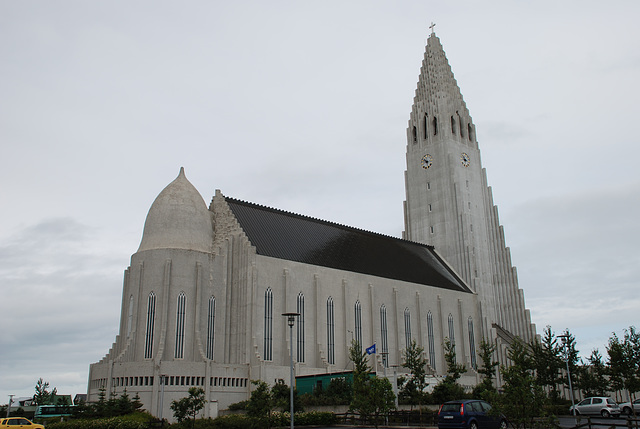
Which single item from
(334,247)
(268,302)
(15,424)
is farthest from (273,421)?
(334,247)

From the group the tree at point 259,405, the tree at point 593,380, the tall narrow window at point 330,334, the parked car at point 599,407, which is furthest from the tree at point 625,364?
the tree at point 259,405

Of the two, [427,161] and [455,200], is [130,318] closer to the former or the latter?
[455,200]

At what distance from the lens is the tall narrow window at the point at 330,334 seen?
54.7 meters

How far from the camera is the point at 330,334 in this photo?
5534cm

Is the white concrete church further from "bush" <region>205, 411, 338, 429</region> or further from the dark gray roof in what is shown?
"bush" <region>205, 411, 338, 429</region>

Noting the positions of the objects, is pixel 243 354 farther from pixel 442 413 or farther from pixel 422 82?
pixel 422 82

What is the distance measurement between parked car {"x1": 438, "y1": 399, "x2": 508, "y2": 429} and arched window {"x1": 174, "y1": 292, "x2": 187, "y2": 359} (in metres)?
27.4

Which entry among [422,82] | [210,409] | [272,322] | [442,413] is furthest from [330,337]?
[422,82]

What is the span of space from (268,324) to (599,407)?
83.5 feet

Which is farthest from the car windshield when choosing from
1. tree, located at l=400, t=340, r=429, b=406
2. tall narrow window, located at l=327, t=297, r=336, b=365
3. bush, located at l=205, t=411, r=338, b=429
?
tall narrow window, located at l=327, t=297, r=336, b=365

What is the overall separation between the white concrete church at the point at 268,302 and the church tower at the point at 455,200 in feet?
1.41

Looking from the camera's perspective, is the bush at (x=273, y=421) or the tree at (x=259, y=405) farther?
the bush at (x=273, y=421)

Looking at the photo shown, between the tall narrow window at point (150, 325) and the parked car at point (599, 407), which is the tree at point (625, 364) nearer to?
the parked car at point (599, 407)

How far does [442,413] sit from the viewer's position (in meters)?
25.9
